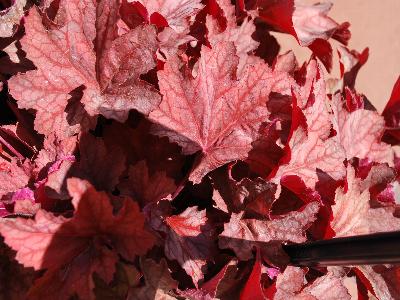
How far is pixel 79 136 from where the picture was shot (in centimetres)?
70

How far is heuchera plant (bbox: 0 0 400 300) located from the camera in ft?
2.16

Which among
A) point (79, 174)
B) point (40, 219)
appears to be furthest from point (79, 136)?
point (40, 219)

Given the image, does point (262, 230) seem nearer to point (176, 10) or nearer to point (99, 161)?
point (99, 161)

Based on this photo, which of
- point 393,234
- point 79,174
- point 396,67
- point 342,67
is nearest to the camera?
point 393,234

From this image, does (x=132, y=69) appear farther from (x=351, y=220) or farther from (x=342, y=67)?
(x=342, y=67)

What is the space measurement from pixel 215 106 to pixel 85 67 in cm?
18

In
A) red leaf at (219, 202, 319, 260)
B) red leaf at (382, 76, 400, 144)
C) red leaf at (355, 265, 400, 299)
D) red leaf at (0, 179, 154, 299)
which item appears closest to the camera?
red leaf at (0, 179, 154, 299)

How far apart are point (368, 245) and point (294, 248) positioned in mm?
182

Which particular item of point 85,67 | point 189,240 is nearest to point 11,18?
point 85,67

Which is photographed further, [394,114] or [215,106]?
[394,114]

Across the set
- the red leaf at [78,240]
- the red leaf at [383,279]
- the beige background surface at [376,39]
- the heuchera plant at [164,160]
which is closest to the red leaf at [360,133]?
the heuchera plant at [164,160]

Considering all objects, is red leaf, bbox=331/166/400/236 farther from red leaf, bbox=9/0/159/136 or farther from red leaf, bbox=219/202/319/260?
red leaf, bbox=9/0/159/136

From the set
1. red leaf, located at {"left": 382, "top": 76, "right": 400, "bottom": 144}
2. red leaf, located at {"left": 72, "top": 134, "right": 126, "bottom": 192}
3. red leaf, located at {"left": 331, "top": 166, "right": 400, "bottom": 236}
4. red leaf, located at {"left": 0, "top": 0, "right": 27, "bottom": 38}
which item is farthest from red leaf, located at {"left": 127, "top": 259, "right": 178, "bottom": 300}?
red leaf, located at {"left": 382, "top": 76, "right": 400, "bottom": 144}

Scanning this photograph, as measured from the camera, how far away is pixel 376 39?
1.62m
